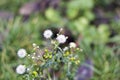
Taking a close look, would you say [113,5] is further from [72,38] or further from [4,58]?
[4,58]

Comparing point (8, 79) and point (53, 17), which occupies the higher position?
point (53, 17)

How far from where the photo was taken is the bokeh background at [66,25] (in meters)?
3.06

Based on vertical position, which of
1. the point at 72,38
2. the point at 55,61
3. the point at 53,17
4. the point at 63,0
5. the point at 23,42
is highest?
the point at 63,0

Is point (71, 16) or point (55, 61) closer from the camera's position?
point (55, 61)

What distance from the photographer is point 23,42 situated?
3.20m

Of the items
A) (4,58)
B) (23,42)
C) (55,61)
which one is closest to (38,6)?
(23,42)

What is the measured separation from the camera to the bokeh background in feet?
10.0

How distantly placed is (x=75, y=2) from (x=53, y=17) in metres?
0.27

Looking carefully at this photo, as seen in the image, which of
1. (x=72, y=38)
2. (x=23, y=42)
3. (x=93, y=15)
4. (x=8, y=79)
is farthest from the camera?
(x=93, y=15)

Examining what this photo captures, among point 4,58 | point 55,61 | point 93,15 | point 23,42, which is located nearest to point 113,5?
point 93,15

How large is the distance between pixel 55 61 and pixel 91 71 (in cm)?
79

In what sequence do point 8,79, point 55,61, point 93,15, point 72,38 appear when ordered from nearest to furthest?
point 55,61
point 8,79
point 72,38
point 93,15

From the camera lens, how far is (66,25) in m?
3.76

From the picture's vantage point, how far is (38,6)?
3.89 metres
